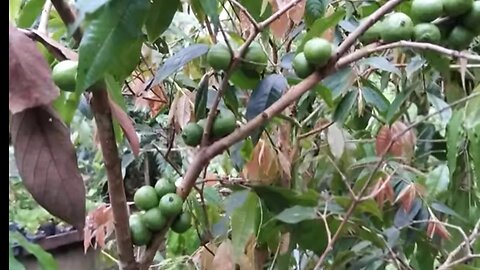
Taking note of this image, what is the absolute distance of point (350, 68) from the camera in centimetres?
79

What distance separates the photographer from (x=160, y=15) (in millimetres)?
677

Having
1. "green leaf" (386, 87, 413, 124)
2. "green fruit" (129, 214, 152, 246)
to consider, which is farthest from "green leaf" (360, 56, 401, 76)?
"green fruit" (129, 214, 152, 246)

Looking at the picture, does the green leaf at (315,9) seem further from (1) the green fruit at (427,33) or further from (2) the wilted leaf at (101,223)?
(2) the wilted leaf at (101,223)

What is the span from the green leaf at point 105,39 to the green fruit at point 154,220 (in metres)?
0.25

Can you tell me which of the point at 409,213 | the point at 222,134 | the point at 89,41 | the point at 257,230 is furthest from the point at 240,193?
the point at 89,41

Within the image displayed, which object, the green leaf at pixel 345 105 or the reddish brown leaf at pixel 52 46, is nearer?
the reddish brown leaf at pixel 52 46

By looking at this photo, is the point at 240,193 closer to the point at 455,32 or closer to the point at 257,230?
the point at 257,230

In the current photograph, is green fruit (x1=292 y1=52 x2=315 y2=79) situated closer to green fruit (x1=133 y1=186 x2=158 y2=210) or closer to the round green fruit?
the round green fruit

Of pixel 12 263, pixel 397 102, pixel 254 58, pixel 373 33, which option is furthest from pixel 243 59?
pixel 12 263

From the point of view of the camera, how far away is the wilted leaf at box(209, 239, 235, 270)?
32.3 inches

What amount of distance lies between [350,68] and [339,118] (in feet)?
0.36

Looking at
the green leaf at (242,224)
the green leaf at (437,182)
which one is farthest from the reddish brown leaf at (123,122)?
the green leaf at (437,182)

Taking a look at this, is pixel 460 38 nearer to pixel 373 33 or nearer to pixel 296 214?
pixel 373 33

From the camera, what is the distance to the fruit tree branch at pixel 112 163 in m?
0.52
